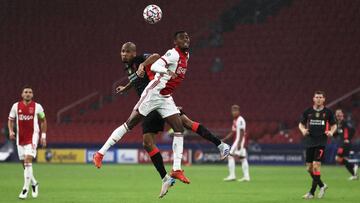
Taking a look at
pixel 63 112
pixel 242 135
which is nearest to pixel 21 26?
pixel 63 112

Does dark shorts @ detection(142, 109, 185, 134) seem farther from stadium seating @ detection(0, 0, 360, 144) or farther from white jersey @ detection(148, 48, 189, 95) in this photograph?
stadium seating @ detection(0, 0, 360, 144)

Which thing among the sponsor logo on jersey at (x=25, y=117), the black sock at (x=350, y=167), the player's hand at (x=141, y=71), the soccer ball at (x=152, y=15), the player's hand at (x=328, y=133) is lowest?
the black sock at (x=350, y=167)

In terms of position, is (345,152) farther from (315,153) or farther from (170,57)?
(170,57)

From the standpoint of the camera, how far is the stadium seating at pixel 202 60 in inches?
1378

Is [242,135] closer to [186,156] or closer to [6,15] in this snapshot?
[186,156]

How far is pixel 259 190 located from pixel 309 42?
68.2 ft

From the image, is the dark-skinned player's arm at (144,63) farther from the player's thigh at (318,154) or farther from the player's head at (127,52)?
the player's thigh at (318,154)

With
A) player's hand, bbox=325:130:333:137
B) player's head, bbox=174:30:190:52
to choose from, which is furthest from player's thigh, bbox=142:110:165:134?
player's hand, bbox=325:130:333:137

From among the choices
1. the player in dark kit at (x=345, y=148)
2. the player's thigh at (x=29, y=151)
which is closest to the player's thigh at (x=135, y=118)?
the player's thigh at (x=29, y=151)

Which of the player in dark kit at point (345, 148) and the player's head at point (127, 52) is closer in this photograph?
the player's head at point (127, 52)

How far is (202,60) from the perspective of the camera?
123 feet

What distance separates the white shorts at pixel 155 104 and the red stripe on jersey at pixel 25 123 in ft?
12.3

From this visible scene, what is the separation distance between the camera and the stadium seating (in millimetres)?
35000

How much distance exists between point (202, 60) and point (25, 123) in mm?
23318
